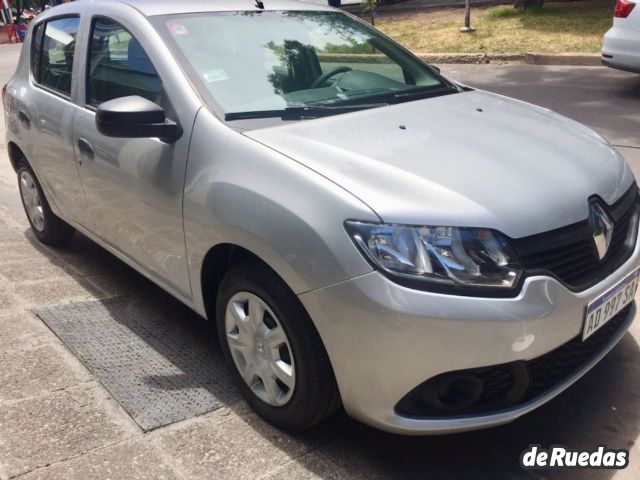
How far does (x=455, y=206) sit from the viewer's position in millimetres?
2184

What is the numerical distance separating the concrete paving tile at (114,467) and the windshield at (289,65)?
1.36 meters

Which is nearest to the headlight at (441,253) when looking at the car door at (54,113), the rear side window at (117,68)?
the rear side window at (117,68)

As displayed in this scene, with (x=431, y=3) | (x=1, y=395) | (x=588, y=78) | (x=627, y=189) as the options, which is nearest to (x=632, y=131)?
(x=588, y=78)

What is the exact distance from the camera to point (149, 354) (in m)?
3.29

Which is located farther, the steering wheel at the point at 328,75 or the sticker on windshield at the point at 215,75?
the steering wheel at the point at 328,75

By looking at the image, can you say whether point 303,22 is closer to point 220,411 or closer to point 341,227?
point 341,227

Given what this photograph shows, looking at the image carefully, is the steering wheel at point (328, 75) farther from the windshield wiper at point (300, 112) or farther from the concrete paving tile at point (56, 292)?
the concrete paving tile at point (56, 292)

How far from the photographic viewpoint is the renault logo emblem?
Answer: 239 cm

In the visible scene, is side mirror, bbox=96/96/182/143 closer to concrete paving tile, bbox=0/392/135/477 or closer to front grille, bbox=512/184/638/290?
concrete paving tile, bbox=0/392/135/477

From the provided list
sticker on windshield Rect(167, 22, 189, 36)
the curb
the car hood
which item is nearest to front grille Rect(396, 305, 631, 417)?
the car hood

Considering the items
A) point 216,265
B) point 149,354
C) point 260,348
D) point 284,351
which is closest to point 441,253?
point 284,351

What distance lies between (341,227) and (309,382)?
0.59m

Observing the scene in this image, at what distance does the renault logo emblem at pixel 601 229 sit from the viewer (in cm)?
239

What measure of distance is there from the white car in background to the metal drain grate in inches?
261
